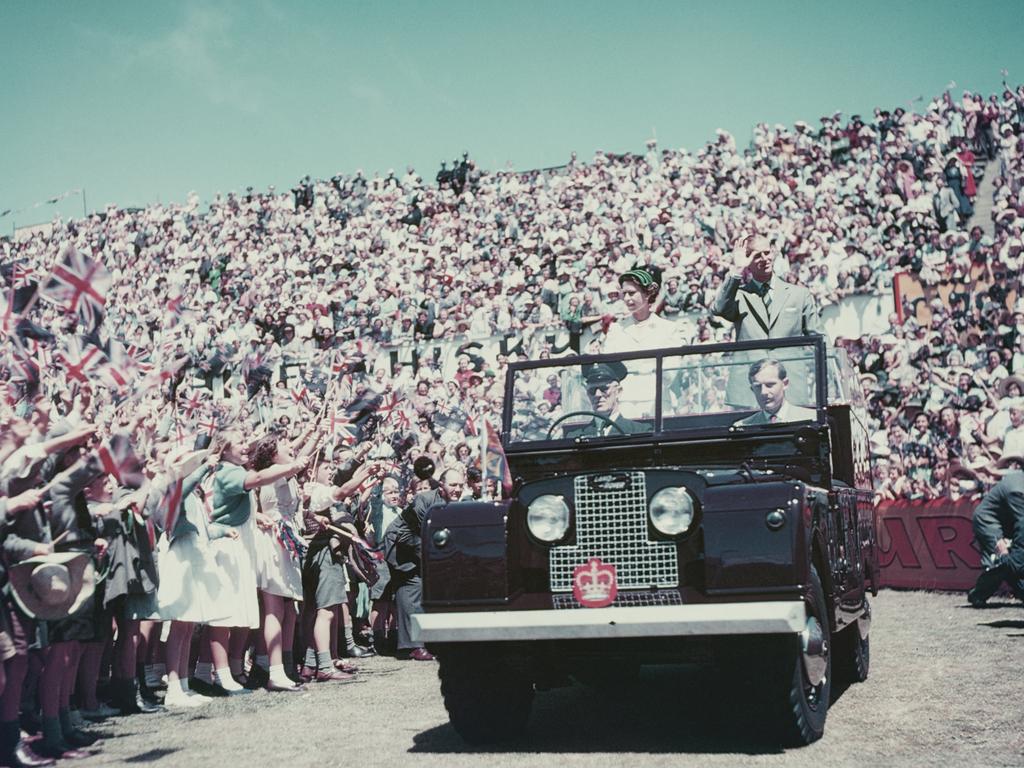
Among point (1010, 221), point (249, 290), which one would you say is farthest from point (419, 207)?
point (1010, 221)

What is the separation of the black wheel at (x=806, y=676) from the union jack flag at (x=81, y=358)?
13.8ft

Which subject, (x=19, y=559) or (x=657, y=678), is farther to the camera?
(x=657, y=678)

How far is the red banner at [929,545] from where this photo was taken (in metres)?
14.9

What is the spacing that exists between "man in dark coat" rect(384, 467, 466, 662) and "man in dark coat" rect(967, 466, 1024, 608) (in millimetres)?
5934

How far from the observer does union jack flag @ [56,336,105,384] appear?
699cm

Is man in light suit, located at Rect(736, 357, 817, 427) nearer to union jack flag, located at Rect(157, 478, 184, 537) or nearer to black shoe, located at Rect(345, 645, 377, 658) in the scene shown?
union jack flag, located at Rect(157, 478, 184, 537)

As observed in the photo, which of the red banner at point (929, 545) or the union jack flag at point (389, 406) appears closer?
the red banner at point (929, 545)

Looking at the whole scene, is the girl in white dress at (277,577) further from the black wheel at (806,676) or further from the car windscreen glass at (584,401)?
the black wheel at (806,676)

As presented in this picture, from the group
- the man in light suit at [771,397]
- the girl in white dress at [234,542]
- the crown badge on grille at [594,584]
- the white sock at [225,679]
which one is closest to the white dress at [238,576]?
the girl in white dress at [234,542]

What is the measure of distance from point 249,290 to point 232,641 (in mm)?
21111

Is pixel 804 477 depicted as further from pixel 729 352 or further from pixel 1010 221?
pixel 1010 221

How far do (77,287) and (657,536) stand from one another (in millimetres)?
3761

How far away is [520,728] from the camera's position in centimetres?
677

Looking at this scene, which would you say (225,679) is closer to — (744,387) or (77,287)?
(77,287)
